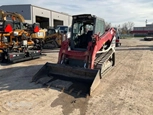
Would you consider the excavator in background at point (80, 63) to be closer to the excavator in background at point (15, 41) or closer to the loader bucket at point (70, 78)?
the loader bucket at point (70, 78)

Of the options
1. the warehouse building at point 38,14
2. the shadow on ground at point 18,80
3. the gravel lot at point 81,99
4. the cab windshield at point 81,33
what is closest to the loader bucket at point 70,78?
the shadow on ground at point 18,80

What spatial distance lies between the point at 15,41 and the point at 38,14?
2308cm

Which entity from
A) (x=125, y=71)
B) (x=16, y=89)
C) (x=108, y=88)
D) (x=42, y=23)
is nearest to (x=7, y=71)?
(x=16, y=89)

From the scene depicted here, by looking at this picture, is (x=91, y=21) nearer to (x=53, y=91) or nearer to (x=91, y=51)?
(x=91, y=51)

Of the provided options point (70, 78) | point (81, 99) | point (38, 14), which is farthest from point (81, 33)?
point (38, 14)

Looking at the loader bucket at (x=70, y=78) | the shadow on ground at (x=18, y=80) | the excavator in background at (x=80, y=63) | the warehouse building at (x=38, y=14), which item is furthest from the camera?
the warehouse building at (x=38, y=14)

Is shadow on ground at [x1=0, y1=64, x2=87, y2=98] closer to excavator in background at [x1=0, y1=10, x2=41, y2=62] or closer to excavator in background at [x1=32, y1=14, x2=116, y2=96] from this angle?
excavator in background at [x1=32, y1=14, x2=116, y2=96]

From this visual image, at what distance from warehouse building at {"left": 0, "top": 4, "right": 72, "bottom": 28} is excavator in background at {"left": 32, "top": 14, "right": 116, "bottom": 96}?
78.3ft

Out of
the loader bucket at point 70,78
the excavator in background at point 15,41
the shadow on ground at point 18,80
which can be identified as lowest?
the shadow on ground at point 18,80

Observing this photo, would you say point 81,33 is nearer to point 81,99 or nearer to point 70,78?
point 70,78

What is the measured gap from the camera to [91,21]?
712 cm

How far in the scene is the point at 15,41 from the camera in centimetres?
1035

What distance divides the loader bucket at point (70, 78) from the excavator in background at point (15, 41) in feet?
12.6

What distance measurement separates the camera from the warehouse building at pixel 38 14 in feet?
98.3
